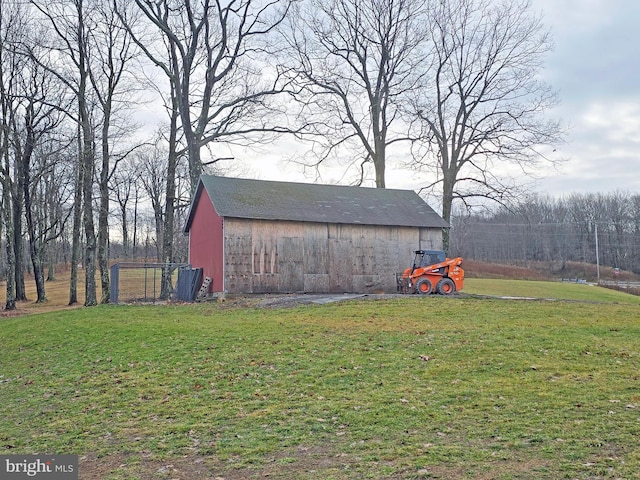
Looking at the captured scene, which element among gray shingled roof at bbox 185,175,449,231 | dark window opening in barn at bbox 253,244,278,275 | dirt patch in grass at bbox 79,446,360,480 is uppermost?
gray shingled roof at bbox 185,175,449,231

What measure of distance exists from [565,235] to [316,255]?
2706 inches

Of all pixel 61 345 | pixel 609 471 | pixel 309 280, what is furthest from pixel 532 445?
pixel 309 280

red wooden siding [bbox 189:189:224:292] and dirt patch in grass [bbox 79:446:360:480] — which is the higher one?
red wooden siding [bbox 189:189:224:292]

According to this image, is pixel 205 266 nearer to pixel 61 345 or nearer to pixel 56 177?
pixel 61 345

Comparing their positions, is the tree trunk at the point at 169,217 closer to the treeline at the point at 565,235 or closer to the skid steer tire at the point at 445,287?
the skid steer tire at the point at 445,287

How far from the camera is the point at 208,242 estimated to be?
26500mm

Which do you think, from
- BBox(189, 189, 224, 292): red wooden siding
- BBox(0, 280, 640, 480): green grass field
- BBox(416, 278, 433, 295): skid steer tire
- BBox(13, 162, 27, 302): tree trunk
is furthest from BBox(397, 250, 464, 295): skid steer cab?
BBox(13, 162, 27, 302): tree trunk

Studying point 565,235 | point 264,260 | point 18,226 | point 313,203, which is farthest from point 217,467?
point 565,235

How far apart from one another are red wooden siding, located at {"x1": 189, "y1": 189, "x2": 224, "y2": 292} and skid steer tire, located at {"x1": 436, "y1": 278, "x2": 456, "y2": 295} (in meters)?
9.09

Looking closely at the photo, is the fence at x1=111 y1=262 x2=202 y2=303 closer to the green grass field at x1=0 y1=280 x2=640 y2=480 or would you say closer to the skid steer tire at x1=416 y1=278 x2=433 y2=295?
the green grass field at x1=0 y1=280 x2=640 y2=480

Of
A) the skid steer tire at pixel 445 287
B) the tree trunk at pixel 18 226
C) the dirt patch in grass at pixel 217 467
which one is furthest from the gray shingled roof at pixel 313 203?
the dirt patch in grass at pixel 217 467

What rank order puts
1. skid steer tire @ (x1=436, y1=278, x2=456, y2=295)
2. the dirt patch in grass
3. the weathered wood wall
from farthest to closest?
the weathered wood wall, skid steer tire @ (x1=436, y1=278, x2=456, y2=295), the dirt patch in grass

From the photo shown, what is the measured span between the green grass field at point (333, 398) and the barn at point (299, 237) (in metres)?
8.96

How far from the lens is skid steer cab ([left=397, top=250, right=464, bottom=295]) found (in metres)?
23.9
